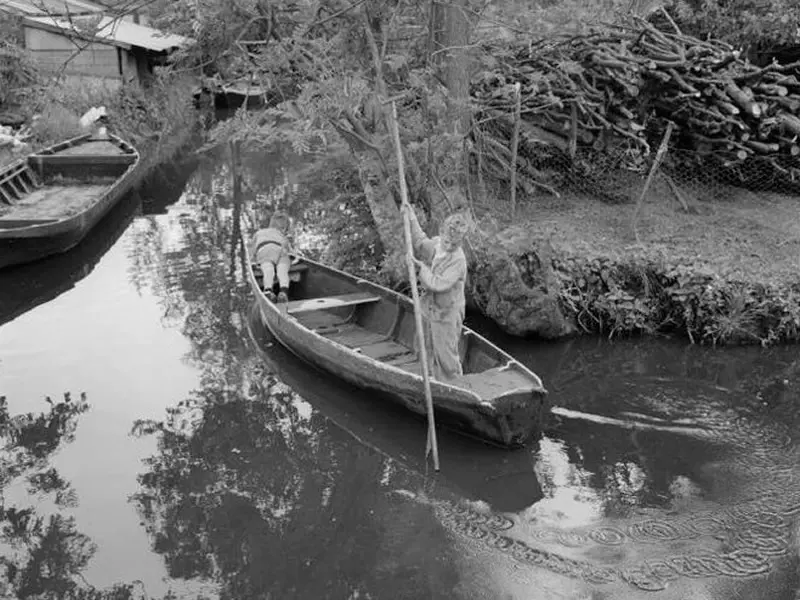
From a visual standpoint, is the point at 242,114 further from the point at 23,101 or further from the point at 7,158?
the point at 23,101

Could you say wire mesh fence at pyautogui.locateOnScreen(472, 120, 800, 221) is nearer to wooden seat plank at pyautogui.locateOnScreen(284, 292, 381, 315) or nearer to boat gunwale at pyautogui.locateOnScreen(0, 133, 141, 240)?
wooden seat plank at pyautogui.locateOnScreen(284, 292, 381, 315)

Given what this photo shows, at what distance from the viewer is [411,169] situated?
10039 mm

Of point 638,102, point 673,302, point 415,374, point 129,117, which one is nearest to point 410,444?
point 415,374

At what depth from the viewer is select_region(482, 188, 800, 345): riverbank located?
30.9 feet

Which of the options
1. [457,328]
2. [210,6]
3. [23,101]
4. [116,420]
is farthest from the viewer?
[23,101]

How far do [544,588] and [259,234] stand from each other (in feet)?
22.1

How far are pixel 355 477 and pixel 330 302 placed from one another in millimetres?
2898

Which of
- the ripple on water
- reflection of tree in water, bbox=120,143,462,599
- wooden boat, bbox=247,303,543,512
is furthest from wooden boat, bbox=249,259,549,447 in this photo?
the ripple on water

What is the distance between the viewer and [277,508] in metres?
6.72

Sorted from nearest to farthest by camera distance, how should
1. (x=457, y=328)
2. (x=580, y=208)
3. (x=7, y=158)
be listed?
(x=457, y=328) → (x=580, y=208) → (x=7, y=158)

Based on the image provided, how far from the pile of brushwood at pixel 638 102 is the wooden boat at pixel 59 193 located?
6806 millimetres

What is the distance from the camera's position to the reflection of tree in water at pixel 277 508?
19.1ft

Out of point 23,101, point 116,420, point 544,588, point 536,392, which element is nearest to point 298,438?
point 116,420

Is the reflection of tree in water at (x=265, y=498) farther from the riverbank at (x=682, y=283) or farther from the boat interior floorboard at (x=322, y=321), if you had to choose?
the riverbank at (x=682, y=283)
